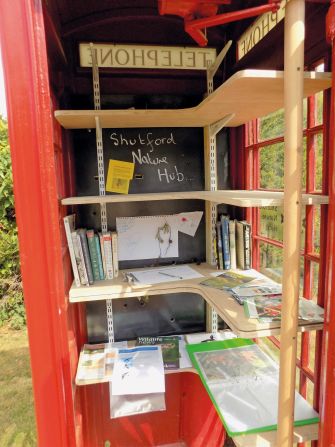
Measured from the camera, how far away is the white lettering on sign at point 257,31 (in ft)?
4.17

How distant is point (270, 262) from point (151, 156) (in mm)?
927

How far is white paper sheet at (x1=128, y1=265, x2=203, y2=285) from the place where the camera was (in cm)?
172

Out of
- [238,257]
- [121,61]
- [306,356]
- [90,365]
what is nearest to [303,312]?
[306,356]

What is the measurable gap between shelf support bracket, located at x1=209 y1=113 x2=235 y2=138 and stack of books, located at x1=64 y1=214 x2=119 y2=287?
755mm

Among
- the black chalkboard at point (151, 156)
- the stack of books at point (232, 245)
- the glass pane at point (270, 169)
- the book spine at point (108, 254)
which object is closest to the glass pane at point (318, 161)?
the glass pane at point (270, 169)

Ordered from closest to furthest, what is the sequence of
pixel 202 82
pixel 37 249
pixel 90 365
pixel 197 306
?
pixel 37 249 → pixel 90 365 → pixel 202 82 → pixel 197 306

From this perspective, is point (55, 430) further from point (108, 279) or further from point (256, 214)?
point (256, 214)

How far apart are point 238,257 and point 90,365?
97cm

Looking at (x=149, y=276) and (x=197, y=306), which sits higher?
(x=149, y=276)

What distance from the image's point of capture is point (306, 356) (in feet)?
5.27

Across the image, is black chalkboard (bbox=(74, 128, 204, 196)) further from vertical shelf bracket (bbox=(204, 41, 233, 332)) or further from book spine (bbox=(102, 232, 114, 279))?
book spine (bbox=(102, 232, 114, 279))

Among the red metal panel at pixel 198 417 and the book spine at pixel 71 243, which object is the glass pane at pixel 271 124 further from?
the red metal panel at pixel 198 417

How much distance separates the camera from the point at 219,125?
1.71m

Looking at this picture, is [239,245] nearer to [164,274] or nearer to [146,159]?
[164,274]
